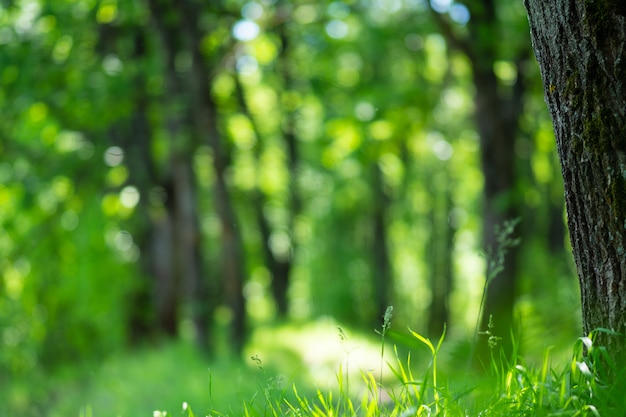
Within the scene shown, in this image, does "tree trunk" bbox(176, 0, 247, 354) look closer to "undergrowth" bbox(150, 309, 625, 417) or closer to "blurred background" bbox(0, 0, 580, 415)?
"blurred background" bbox(0, 0, 580, 415)

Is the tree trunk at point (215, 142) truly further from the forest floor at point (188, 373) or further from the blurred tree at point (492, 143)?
the blurred tree at point (492, 143)

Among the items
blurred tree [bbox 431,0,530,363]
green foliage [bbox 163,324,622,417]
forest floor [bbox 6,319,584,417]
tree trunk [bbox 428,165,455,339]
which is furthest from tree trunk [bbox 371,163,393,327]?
green foliage [bbox 163,324,622,417]

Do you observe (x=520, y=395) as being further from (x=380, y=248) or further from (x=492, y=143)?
(x=380, y=248)

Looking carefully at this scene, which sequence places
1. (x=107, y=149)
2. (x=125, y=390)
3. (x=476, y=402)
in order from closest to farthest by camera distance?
1. (x=476, y=402)
2. (x=125, y=390)
3. (x=107, y=149)

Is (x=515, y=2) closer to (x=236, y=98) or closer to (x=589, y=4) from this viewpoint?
(x=236, y=98)

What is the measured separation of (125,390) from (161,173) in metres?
6.35

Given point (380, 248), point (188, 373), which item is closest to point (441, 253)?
point (380, 248)

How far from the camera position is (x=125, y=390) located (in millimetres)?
8477

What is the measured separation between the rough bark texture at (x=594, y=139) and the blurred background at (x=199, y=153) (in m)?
3.13

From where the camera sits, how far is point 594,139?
2.54 meters

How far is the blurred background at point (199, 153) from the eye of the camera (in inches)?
339

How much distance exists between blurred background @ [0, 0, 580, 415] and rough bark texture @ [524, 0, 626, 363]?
10.3 ft

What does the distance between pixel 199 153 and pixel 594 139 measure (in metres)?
11.6

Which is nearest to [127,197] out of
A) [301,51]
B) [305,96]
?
[305,96]
